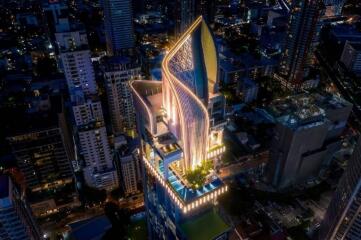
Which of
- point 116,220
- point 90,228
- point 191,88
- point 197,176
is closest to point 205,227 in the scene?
point 197,176

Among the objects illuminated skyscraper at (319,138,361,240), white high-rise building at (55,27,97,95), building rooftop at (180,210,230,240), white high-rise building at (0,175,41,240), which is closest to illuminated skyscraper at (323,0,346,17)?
white high-rise building at (55,27,97,95)

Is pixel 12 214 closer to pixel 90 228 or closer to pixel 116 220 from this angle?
pixel 90 228

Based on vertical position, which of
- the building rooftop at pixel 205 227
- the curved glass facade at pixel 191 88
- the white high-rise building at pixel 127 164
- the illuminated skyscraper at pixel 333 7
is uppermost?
the curved glass facade at pixel 191 88

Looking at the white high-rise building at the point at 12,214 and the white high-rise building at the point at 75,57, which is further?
the white high-rise building at the point at 75,57

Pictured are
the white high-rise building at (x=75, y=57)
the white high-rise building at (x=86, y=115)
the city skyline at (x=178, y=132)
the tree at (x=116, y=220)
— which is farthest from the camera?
the white high-rise building at (x=75, y=57)

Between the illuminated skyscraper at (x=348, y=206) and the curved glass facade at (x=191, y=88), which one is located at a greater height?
the curved glass facade at (x=191, y=88)

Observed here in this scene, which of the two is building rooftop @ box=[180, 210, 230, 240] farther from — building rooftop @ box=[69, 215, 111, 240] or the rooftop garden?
building rooftop @ box=[69, 215, 111, 240]

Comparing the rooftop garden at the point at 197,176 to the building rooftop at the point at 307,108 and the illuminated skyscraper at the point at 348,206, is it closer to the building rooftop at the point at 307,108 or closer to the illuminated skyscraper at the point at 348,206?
the illuminated skyscraper at the point at 348,206

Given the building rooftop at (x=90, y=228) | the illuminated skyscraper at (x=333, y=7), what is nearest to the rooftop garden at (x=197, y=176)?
the building rooftop at (x=90, y=228)
